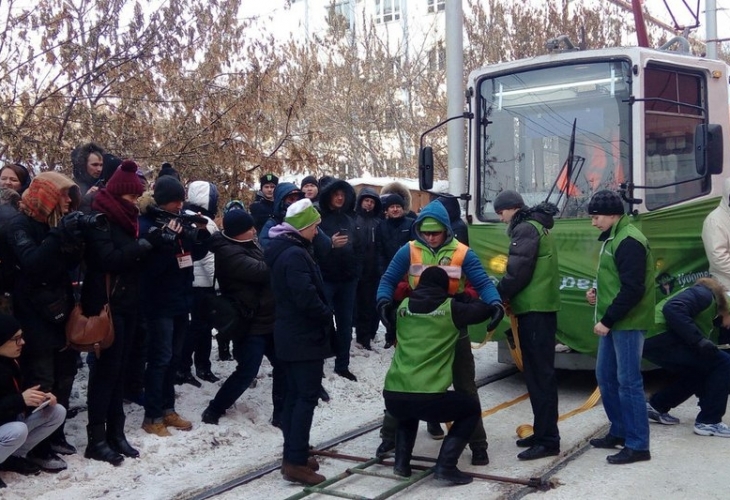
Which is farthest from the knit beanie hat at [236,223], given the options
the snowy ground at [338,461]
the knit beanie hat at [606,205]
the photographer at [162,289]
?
the knit beanie hat at [606,205]

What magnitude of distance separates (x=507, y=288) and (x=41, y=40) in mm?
5575

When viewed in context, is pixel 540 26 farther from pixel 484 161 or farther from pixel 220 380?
pixel 220 380

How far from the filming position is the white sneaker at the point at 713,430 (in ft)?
23.7

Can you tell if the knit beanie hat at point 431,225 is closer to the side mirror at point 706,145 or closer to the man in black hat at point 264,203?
the side mirror at point 706,145

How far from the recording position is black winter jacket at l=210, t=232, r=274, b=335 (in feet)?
24.5

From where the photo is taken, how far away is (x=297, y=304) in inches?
243

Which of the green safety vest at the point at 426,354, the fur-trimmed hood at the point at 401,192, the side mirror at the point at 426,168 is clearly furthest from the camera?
the fur-trimmed hood at the point at 401,192

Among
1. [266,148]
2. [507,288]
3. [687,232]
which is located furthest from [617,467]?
[266,148]

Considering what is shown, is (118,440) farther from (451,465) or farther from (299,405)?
(451,465)

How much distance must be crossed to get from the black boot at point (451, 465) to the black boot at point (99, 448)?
2296mm

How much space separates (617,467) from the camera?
645 cm

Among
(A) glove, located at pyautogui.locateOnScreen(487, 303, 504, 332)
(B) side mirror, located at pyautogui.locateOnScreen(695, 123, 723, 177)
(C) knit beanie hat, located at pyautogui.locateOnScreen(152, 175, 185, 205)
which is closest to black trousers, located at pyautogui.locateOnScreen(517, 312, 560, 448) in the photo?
(A) glove, located at pyautogui.locateOnScreen(487, 303, 504, 332)

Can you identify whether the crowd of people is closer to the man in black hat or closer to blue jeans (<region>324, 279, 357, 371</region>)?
blue jeans (<region>324, 279, 357, 371</region>)

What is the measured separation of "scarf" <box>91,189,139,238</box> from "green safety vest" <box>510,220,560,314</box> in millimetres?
2909
